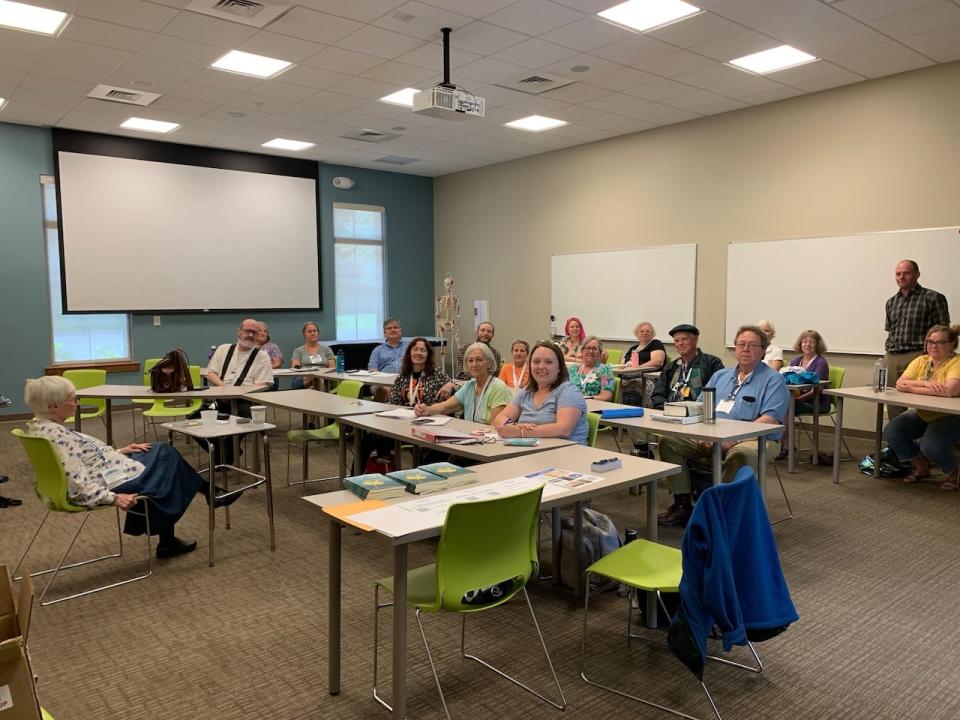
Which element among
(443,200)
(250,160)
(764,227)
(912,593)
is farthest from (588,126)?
(912,593)

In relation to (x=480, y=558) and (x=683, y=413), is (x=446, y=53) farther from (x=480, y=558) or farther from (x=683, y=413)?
(x=480, y=558)

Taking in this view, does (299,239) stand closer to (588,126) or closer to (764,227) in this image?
Result: (588,126)

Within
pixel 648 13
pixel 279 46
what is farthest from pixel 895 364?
pixel 279 46

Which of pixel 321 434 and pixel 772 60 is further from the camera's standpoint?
pixel 772 60

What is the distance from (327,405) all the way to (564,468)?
2525 mm

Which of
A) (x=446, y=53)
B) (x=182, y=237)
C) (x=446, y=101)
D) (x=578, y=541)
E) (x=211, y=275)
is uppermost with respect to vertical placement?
(x=446, y=53)

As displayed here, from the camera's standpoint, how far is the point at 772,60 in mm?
6277

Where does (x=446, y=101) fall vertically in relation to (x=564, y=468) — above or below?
above

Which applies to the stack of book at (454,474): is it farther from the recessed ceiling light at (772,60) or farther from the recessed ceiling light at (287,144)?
the recessed ceiling light at (287,144)

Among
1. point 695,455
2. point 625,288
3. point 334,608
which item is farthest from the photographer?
point 625,288

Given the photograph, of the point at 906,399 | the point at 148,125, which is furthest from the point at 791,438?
the point at 148,125

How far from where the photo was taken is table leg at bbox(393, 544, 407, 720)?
7.26ft

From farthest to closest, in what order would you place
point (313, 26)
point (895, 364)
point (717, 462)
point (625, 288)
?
point (625, 288), point (895, 364), point (313, 26), point (717, 462)

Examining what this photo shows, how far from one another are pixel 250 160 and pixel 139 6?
524cm
